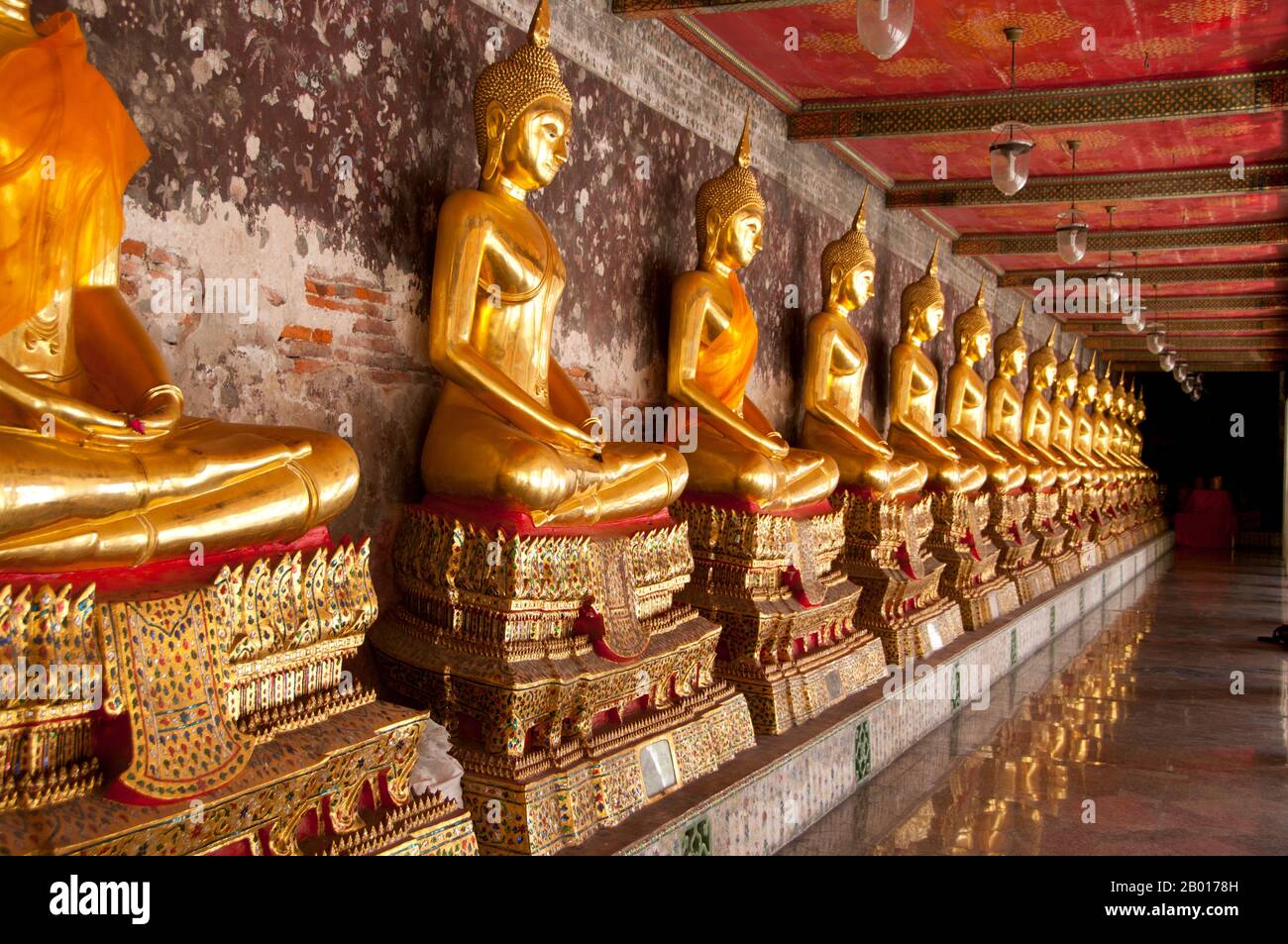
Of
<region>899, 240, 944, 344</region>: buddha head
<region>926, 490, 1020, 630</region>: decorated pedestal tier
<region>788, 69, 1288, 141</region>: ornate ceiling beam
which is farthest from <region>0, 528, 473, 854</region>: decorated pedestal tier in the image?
<region>899, 240, 944, 344</region>: buddha head

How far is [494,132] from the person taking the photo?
3613mm

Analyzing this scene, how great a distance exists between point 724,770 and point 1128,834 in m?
1.37

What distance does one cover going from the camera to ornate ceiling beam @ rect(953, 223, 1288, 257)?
31.4 feet

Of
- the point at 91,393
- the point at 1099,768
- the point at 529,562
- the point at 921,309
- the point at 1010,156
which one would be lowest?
the point at 1099,768

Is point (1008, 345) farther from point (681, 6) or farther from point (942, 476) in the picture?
point (681, 6)

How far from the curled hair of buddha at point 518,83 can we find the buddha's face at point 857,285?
310 centimetres

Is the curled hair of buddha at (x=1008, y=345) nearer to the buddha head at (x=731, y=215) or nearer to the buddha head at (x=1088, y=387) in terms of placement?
the buddha head at (x=1088, y=387)

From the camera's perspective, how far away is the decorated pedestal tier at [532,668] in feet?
10.1

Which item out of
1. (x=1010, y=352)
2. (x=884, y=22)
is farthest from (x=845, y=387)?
(x=1010, y=352)

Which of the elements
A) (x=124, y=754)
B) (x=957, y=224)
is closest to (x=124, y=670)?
(x=124, y=754)

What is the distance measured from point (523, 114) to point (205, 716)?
2.08 metres

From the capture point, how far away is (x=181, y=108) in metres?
2.90

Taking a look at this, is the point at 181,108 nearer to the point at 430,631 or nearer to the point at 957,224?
the point at 430,631
